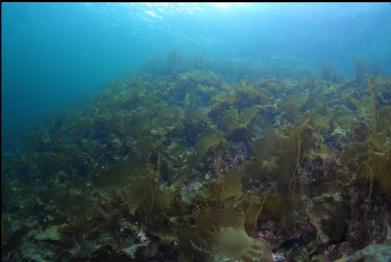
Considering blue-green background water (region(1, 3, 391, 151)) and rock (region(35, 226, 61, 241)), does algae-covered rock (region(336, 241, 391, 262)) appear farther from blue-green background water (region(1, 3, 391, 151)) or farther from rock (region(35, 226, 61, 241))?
blue-green background water (region(1, 3, 391, 151))

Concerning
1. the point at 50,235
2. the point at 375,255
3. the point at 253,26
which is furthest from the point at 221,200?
the point at 253,26

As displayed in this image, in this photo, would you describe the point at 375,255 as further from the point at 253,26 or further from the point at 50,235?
the point at 253,26

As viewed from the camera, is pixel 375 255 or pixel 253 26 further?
pixel 253 26

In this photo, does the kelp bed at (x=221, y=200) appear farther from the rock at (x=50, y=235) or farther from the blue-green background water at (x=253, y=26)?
the blue-green background water at (x=253, y=26)

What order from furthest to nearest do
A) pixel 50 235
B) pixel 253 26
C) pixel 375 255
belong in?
pixel 253 26 < pixel 50 235 < pixel 375 255

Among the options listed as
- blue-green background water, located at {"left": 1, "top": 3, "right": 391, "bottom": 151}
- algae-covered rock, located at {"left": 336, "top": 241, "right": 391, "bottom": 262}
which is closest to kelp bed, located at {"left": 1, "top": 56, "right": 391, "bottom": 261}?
algae-covered rock, located at {"left": 336, "top": 241, "right": 391, "bottom": 262}

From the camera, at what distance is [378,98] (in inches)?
311

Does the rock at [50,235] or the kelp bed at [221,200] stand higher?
the kelp bed at [221,200]

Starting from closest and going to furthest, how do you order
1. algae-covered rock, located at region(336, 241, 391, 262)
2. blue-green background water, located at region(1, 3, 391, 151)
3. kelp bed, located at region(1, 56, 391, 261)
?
1. algae-covered rock, located at region(336, 241, 391, 262)
2. kelp bed, located at region(1, 56, 391, 261)
3. blue-green background water, located at region(1, 3, 391, 151)

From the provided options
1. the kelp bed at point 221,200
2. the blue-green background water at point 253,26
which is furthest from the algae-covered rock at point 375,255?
the blue-green background water at point 253,26

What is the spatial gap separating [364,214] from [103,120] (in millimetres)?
6740

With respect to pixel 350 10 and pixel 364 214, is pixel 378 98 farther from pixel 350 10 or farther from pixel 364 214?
pixel 350 10

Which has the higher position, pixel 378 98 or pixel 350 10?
pixel 350 10

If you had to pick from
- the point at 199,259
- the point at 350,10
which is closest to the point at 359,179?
the point at 199,259
